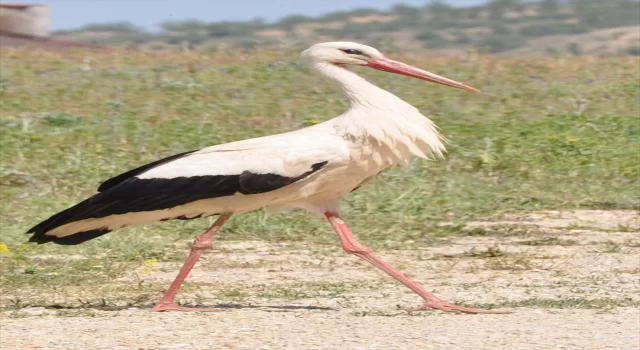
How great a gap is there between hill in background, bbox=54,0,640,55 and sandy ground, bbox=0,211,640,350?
109ft

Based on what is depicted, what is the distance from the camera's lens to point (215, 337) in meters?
7.33

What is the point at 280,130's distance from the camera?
639 inches

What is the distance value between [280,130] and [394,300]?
780 cm

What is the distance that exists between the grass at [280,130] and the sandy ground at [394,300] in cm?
38

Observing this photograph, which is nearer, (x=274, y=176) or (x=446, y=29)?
(x=274, y=176)

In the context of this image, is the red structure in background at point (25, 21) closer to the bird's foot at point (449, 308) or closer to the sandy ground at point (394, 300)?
the sandy ground at point (394, 300)

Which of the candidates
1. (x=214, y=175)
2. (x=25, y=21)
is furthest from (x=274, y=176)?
(x=25, y=21)

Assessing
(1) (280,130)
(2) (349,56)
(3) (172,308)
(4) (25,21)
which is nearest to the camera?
(3) (172,308)

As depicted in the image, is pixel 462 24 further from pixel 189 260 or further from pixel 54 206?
pixel 189 260

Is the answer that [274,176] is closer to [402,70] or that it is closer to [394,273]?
[394,273]

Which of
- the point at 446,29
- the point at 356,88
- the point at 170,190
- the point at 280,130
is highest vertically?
the point at 356,88

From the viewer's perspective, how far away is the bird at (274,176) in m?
7.95

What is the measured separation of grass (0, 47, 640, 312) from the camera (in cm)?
1139

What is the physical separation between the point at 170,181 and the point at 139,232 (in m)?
3.26
